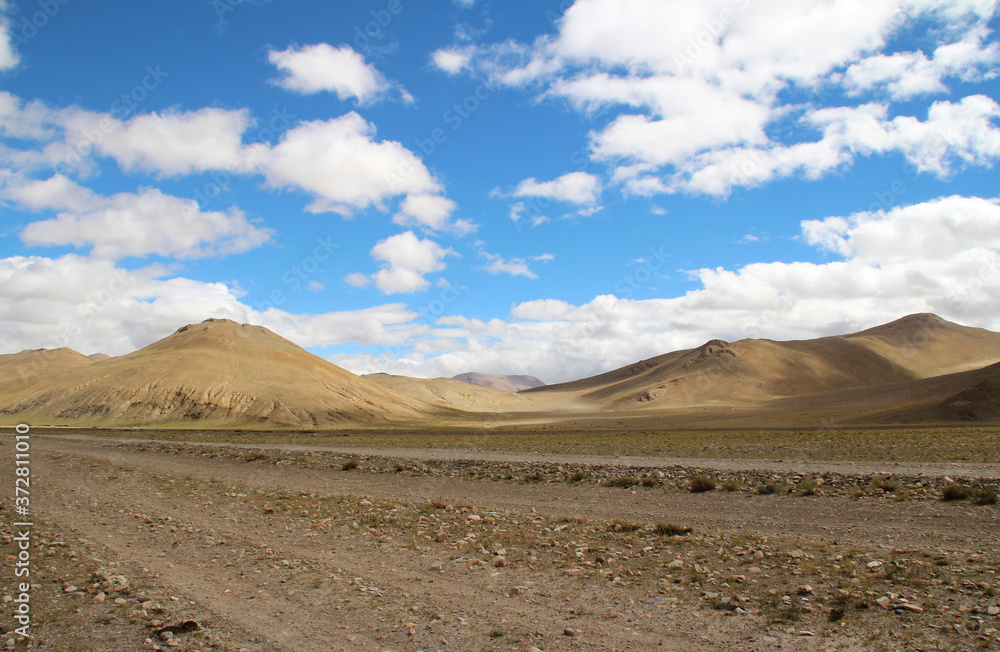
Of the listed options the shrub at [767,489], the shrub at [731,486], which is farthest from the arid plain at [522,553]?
the shrub at [731,486]

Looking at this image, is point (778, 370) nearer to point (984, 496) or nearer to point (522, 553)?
point (984, 496)

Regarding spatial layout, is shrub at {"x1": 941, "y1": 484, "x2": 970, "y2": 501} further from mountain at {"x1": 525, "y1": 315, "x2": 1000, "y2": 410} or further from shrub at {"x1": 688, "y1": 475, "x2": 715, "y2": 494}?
mountain at {"x1": 525, "y1": 315, "x2": 1000, "y2": 410}

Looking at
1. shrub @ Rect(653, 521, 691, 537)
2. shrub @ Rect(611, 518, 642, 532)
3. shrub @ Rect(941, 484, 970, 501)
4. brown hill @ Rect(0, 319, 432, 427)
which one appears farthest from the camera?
brown hill @ Rect(0, 319, 432, 427)

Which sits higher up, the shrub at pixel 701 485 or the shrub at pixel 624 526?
the shrub at pixel 624 526

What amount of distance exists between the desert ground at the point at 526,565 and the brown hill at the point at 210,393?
305ft

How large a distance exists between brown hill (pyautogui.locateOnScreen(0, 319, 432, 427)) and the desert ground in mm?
93002

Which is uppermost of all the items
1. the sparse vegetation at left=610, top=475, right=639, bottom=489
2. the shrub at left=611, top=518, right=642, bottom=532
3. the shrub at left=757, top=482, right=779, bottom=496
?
the shrub at left=611, top=518, right=642, bottom=532

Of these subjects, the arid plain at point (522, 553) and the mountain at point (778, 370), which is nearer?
the arid plain at point (522, 553)

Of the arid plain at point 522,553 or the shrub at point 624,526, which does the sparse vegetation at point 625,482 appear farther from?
the shrub at point 624,526

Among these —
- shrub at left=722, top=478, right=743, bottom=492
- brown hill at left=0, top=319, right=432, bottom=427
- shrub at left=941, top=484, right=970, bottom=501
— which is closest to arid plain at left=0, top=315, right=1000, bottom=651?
shrub at left=941, top=484, right=970, bottom=501

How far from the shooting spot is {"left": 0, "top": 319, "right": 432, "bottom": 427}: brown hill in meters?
105

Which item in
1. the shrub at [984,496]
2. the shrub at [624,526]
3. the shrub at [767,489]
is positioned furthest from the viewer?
the shrub at [767,489]

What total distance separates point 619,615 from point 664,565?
222cm

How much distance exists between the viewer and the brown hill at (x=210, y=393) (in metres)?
105
